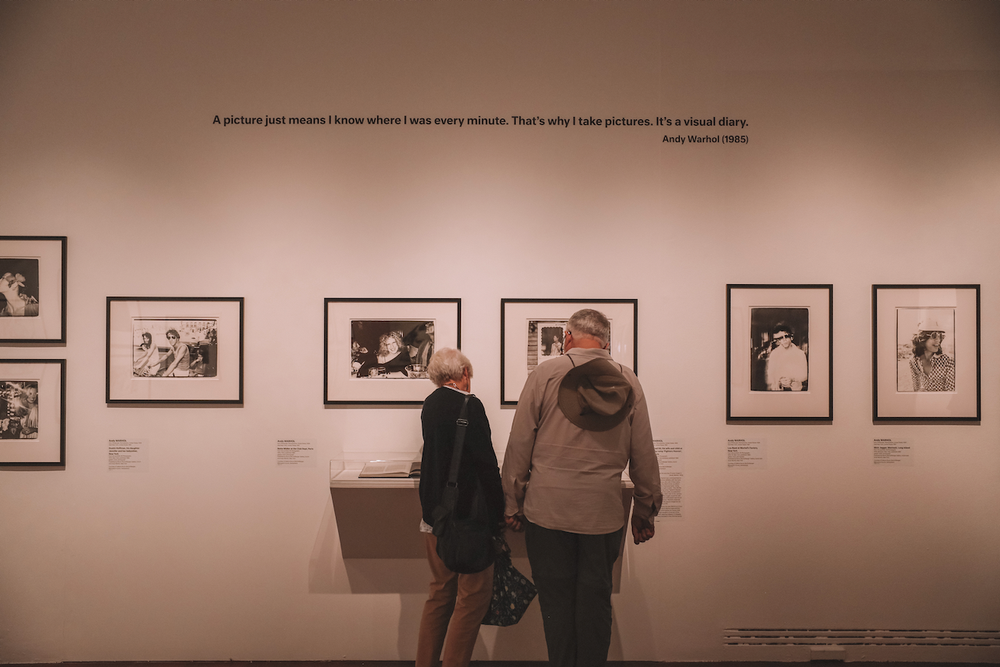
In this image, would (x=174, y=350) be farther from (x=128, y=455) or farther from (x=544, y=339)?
(x=544, y=339)

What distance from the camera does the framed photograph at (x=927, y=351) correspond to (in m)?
3.06

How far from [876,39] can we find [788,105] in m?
0.64

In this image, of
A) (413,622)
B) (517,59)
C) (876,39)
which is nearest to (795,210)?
(876,39)

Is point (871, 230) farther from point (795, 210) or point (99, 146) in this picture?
point (99, 146)

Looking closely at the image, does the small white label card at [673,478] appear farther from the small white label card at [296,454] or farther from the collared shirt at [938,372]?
the small white label card at [296,454]

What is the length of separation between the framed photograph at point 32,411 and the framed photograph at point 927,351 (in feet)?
15.8

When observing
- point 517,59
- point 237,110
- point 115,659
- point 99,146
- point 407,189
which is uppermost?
point 517,59

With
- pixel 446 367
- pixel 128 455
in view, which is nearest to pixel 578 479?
pixel 446 367

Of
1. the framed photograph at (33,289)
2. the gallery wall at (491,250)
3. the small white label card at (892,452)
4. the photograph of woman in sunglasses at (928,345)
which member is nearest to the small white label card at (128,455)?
the gallery wall at (491,250)

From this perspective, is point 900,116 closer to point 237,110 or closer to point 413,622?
point 237,110

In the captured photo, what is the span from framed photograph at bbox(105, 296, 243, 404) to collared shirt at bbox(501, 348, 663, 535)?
1.74 m

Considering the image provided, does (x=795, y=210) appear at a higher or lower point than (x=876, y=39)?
lower

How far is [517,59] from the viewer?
3.08 m

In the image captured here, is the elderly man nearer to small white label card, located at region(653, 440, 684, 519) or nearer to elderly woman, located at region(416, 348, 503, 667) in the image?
elderly woman, located at region(416, 348, 503, 667)
